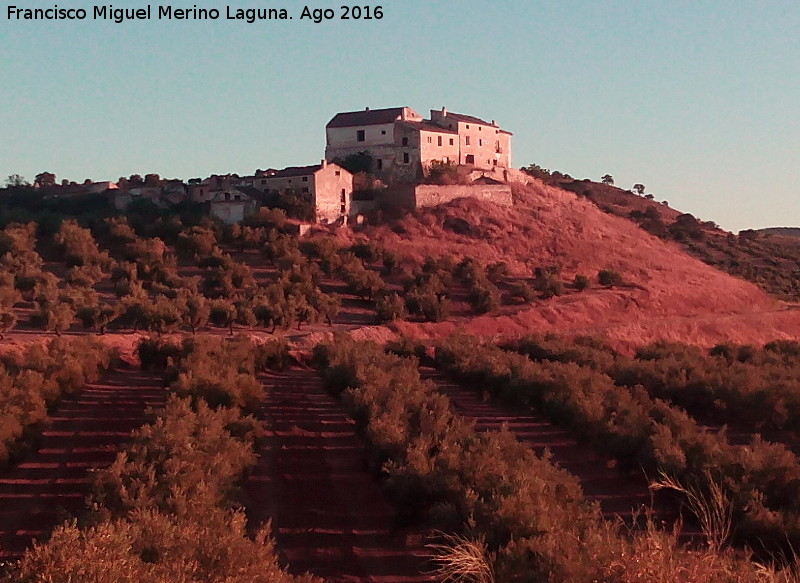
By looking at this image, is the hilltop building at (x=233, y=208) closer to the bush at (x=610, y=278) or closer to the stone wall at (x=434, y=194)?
the stone wall at (x=434, y=194)

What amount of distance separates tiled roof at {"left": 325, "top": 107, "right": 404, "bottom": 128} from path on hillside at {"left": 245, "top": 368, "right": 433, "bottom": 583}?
48047 millimetres

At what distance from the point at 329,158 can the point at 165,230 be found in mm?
17468

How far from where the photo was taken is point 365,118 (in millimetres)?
70250

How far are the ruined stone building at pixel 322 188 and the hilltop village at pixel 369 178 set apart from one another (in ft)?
0.26

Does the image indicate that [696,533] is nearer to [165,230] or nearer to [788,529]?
[788,529]

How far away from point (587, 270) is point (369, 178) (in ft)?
64.9

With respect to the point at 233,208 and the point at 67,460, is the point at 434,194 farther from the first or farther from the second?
the point at 67,460

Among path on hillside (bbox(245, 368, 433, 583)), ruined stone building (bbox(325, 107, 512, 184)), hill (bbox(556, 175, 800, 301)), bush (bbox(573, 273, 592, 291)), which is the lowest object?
path on hillside (bbox(245, 368, 433, 583))

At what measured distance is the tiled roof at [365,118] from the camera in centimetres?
6900

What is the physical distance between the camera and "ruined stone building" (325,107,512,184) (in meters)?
67.4

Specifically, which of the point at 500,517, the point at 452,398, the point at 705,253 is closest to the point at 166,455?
the point at 500,517

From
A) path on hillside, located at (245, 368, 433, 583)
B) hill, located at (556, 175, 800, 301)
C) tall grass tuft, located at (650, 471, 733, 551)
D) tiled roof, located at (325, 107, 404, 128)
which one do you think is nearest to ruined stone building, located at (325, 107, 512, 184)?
tiled roof, located at (325, 107, 404, 128)

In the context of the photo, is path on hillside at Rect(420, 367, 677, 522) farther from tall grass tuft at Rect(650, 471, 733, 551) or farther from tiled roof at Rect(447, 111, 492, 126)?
tiled roof at Rect(447, 111, 492, 126)

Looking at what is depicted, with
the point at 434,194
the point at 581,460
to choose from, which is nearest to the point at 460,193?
the point at 434,194
